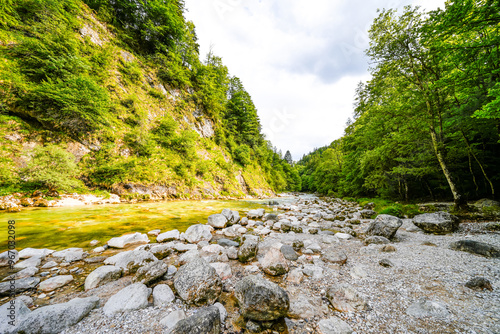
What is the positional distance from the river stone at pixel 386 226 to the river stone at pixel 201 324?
5.40 meters

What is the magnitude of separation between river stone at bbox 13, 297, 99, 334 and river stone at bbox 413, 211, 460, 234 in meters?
8.58

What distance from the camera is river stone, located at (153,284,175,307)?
6.91 feet

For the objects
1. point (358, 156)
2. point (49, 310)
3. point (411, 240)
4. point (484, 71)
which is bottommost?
point (411, 240)

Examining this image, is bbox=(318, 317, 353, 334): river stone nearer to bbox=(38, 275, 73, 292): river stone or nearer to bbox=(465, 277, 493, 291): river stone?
bbox=(465, 277, 493, 291): river stone

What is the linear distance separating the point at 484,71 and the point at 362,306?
27.3 feet

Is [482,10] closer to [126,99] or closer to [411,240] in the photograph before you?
[411,240]

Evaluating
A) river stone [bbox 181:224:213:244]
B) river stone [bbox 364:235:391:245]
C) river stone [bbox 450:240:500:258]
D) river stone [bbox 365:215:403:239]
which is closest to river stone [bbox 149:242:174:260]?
river stone [bbox 181:224:213:244]

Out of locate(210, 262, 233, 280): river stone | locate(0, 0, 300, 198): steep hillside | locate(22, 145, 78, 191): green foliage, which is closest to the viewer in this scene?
locate(210, 262, 233, 280): river stone

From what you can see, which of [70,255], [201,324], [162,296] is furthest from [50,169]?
[201,324]

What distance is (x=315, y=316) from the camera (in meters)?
1.99

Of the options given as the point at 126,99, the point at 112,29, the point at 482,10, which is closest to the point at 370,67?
the point at 482,10

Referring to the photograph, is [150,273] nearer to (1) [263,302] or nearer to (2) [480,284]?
(1) [263,302]

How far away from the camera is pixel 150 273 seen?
2574mm

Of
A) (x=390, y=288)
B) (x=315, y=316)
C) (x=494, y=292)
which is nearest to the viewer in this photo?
(x=315, y=316)
